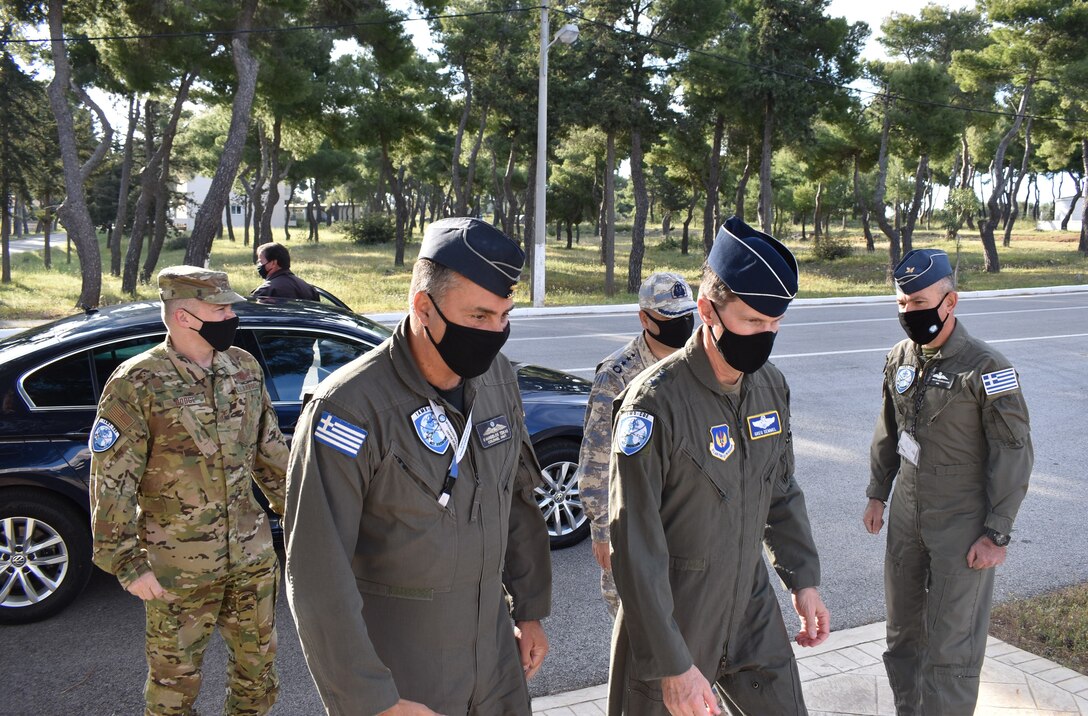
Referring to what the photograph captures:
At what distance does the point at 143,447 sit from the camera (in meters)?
2.94

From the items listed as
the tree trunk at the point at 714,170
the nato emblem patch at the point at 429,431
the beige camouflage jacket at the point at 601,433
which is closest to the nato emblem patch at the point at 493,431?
the nato emblem patch at the point at 429,431

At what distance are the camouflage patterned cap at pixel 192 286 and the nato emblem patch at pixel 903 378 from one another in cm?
274

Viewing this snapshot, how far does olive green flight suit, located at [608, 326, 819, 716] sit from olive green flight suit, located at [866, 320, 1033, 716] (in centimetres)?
98

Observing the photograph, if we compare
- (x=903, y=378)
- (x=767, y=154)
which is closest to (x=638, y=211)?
(x=767, y=154)

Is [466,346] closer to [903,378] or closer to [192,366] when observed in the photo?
[192,366]

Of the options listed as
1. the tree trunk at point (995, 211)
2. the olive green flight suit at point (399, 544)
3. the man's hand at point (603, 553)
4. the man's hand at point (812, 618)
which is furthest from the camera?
the tree trunk at point (995, 211)

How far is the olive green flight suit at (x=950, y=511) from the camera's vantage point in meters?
3.13

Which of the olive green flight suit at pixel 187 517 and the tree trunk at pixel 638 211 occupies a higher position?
the tree trunk at pixel 638 211

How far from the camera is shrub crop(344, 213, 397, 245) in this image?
5403 centimetres

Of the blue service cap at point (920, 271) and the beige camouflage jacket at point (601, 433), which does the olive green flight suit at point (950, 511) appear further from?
the beige camouflage jacket at point (601, 433)

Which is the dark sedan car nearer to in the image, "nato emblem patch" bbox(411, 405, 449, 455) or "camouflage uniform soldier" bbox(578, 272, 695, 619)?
"camouflage uniform soldier" bbox(578, 272, 695, 619)

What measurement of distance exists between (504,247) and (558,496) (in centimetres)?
342

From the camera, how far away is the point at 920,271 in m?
3.37

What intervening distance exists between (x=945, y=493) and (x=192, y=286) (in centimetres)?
299
